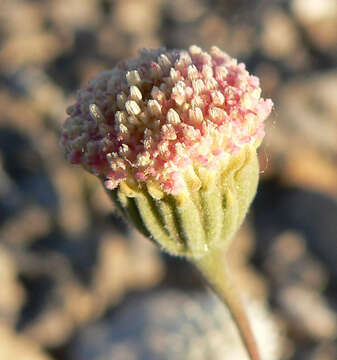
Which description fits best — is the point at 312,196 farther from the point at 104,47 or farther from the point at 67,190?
the point at 104,47

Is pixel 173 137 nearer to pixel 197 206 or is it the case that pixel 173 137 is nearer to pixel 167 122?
pixel 167 122

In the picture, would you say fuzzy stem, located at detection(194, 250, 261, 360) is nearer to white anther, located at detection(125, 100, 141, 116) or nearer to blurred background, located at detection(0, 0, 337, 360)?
white anther, located at detection(125, 100, 141, 116)

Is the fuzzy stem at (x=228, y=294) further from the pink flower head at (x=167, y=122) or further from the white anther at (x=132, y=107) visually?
the white anther at (x=132, y=107)

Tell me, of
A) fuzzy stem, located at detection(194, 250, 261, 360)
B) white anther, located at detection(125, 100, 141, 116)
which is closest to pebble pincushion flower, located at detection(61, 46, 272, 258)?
white anther, located at detection(125, 100, 141, 116)

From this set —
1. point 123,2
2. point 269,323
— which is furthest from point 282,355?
point 123,2

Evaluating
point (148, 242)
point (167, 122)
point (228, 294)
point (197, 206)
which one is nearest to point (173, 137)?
point (167, 122)

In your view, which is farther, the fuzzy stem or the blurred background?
the blurred background

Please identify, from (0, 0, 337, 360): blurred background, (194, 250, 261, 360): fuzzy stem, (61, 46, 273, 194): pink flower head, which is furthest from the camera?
(0, 0, 337, 360): blurred background
